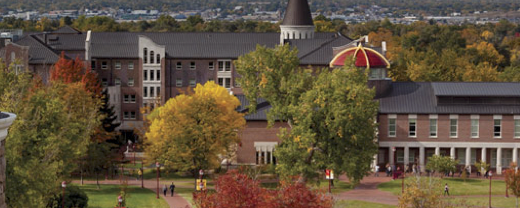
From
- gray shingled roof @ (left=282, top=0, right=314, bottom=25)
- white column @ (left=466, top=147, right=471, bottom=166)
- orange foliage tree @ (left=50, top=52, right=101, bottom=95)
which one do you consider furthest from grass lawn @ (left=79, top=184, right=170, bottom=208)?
gray shingled roof @ (left=282, top=0, right=314, bottom=25)

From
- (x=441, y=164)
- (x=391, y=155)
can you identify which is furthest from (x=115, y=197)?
(x=391, y=155)

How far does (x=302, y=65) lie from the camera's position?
403 feet

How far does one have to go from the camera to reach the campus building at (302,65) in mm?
98500

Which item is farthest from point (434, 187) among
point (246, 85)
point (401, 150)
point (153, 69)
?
point (153, 69)

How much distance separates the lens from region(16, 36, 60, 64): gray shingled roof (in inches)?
4745

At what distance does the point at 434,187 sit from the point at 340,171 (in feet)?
58.0

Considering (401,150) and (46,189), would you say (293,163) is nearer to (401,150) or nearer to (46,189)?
(401,150)

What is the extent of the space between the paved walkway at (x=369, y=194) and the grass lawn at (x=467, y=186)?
764 mm

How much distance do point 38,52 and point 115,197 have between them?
141 feet

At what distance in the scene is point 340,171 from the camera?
81.1 metres

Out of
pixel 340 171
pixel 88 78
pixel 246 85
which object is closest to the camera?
pixel 340 171

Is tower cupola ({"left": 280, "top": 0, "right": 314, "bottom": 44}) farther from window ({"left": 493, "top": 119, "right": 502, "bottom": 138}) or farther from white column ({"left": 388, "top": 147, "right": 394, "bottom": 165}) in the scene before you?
window ({"left": 493, "top": 119, "right": 502, "bottom": 138})

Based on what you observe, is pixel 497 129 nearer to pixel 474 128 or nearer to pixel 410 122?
pixel 474 128

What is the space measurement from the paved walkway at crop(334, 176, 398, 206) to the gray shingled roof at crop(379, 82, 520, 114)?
29.8 ft
